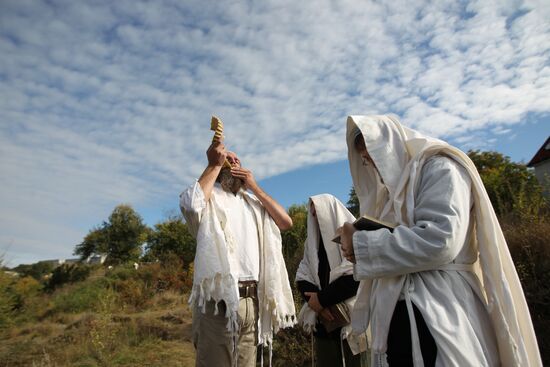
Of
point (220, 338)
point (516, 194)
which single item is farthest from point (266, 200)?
point (516, 194)

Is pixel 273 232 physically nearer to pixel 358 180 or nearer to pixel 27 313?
pixel 358 180

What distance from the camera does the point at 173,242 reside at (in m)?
20.4

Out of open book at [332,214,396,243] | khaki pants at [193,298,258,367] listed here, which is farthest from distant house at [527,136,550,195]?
open book at [332,214,396,243]

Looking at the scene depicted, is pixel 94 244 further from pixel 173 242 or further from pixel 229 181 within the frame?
pixel 229 181

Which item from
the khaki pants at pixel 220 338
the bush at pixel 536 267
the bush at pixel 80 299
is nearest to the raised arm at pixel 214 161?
the khaki pants at pixel 220 338

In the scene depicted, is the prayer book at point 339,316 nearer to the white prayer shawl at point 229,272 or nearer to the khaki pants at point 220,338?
the white prayer shawl at point 229,272

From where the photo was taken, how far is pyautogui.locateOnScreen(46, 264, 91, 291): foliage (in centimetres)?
2022

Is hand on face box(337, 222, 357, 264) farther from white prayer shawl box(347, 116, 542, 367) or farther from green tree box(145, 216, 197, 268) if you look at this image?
green tree box(145, 216, 197, 268)

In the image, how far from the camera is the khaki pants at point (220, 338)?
2.48 m

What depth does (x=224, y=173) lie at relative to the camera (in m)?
3.23

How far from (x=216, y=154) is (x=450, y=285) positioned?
78.4 inches

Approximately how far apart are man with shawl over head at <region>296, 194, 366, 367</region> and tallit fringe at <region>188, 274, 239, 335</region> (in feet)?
2.33

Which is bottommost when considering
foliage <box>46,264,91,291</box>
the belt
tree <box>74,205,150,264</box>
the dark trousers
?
the dark trousers

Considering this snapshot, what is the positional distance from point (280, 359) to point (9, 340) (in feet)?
24.7
